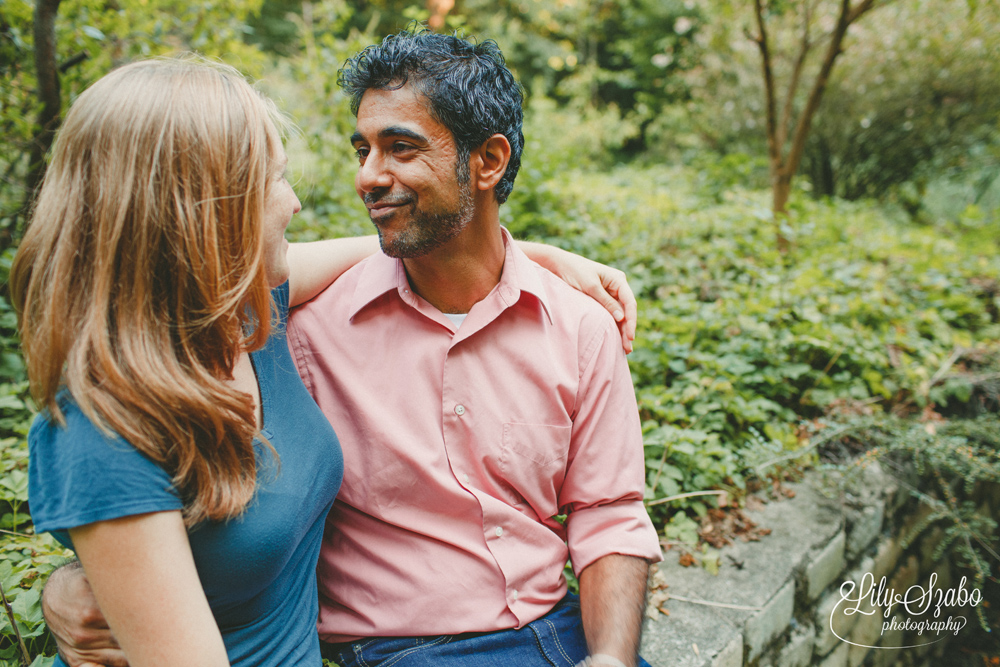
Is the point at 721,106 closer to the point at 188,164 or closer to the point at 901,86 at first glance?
the point at 901,86

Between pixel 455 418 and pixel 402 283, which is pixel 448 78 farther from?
pixel 455 418

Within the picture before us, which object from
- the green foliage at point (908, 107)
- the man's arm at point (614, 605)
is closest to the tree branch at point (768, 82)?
the man's arm at point (614, 605)

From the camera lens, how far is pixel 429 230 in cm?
158

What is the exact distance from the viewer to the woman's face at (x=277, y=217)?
1.19 meters

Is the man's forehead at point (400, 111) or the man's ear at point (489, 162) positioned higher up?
the man's forehead at point (400, 111)

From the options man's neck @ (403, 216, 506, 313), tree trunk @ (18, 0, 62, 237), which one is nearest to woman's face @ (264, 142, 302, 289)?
man's neck @ (403, 216, 506, 313)

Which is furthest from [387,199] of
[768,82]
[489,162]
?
[768,82]

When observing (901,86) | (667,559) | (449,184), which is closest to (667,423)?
(667,559)

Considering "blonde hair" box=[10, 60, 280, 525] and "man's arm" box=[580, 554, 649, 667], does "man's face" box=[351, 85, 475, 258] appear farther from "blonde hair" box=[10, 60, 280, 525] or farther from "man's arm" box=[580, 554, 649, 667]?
"man's arm" box=[580, 554, 649, 667]

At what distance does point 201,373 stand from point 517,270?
898 millimetres

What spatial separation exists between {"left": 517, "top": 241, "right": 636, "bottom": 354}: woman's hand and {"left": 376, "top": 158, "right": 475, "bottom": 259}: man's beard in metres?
0.38

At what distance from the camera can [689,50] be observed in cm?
1138

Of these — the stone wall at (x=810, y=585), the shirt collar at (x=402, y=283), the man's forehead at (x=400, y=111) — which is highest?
the man's forehead at (x=400, y=111)

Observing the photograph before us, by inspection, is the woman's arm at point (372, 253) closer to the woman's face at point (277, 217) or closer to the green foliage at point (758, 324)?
the woman's face at point (277, 217)
